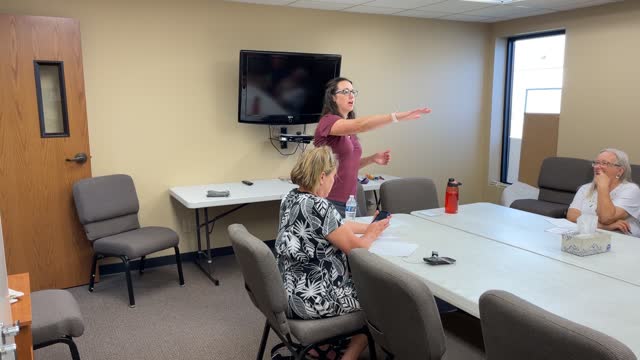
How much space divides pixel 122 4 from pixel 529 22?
417cm

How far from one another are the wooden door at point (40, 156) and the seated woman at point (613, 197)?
3690 millimetres

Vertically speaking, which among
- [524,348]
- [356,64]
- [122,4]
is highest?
[122,4]

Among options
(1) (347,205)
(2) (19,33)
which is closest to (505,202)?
(1) (347,205)

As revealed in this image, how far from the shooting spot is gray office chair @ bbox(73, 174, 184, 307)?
12.1 ft

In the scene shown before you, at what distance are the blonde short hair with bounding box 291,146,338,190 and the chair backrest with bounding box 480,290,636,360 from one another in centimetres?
106

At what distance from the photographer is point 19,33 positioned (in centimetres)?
Result: 362

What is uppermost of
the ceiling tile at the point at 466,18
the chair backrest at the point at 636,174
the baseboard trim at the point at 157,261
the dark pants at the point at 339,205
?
the ceiling tile at the point at 466,18

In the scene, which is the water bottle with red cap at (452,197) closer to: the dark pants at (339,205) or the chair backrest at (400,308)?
the dark pants at (339,205)

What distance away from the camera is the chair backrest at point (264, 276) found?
6.93 feet

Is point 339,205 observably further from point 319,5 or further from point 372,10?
point 372,10

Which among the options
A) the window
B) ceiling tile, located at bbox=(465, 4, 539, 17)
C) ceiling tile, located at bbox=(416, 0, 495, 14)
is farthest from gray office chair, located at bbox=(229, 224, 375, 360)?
the window

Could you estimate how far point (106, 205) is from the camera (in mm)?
3941

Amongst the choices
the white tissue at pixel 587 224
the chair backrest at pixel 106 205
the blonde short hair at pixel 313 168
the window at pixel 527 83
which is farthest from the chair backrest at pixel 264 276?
the window at pixel 527 83

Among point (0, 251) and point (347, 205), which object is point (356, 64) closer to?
point (347, 205)
